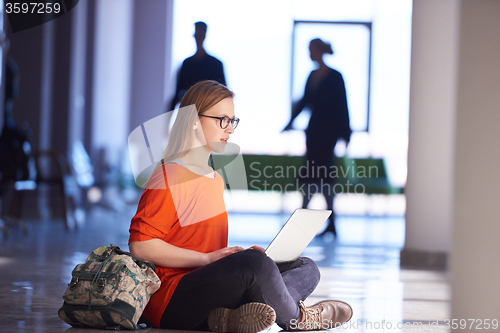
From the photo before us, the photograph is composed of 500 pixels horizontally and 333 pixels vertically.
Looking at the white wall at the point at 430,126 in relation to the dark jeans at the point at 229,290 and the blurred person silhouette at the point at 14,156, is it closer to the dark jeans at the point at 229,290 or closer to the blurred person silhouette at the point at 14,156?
the dark jeans at the point at 229,290

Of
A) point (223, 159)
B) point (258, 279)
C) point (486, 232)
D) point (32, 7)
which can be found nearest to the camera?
point (486, 232)

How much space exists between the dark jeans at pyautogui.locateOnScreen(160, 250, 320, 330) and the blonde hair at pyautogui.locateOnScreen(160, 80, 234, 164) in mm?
361

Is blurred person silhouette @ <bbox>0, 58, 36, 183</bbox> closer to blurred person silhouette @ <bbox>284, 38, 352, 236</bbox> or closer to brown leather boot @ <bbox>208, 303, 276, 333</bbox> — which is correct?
blurred person silhouette @ <bbox>284, 38, 352, 236</bbox>

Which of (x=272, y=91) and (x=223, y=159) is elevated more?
(x=272, y=91)

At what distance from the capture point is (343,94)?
4922mm

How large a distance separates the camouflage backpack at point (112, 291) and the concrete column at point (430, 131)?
7.64ft

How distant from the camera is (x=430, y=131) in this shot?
3.54 m

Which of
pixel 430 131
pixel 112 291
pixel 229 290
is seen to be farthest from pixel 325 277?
pixel 112 291

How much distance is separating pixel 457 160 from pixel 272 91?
191 inches

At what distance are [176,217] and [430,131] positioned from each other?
244 cm

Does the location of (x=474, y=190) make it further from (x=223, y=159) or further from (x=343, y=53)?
(x=343, y=53)

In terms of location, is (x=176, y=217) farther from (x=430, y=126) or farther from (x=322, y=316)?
(x=430, y=126)

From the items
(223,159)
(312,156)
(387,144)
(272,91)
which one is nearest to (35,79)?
(272,91)

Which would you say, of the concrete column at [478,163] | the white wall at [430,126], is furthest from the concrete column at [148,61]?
the concrete column at [478,163]
